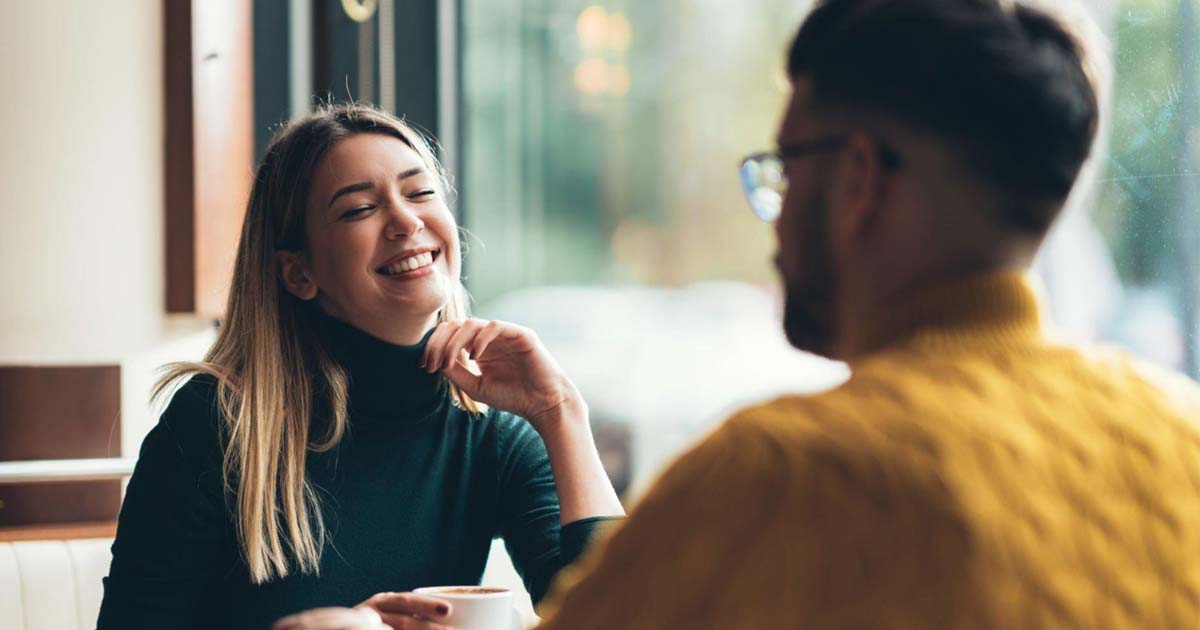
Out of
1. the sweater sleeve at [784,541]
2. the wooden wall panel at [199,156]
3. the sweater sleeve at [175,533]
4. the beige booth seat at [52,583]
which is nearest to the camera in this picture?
the sweater sleeve at [784,541]

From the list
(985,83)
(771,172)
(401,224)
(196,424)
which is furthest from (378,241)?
(985,83)

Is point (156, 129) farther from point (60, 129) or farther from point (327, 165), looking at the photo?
point (327, 165)

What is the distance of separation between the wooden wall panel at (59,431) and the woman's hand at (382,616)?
912 millimetres

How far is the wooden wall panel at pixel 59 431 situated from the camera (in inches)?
72.9

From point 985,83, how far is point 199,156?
Answer: 1.56 m

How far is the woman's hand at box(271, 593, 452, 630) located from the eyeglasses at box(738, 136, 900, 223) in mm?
432

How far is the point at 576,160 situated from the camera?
7.48 feet

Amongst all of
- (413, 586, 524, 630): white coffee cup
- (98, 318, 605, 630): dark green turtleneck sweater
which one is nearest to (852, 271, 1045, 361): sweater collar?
(413, 586, 524, 630): white coffee cup

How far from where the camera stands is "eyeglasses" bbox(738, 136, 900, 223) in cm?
75

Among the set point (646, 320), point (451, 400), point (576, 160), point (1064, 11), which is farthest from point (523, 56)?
point (1064, 11)

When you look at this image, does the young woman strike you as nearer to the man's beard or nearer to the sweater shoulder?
the sweater shoulder

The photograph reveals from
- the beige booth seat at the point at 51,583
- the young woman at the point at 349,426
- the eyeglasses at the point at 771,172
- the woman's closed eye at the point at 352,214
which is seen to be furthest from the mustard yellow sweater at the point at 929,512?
the beige booth seat at the point at 51,583

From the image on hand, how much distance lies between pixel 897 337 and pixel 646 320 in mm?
1476

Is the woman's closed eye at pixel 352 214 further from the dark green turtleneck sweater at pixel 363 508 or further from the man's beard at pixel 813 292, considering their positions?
the man's beard at pixel 813 292
